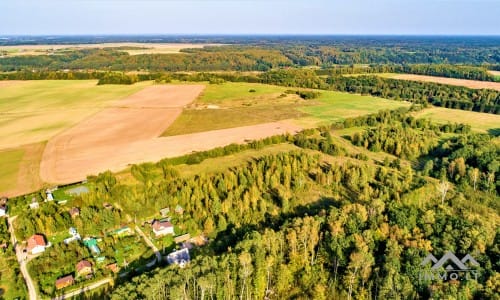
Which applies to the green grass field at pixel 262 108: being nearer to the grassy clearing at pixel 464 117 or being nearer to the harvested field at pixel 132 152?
the harvested field at pixel 132 152

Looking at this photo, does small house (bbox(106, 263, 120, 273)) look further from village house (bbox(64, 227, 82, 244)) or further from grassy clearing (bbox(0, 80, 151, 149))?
grassy clearing (bbox(0, 80, 151, 149))

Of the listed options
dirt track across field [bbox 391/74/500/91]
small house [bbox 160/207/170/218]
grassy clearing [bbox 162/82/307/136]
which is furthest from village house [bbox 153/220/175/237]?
dirt track across field [bbox 391/74/500/91]

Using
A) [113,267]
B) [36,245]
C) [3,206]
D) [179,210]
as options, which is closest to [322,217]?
[179,210]

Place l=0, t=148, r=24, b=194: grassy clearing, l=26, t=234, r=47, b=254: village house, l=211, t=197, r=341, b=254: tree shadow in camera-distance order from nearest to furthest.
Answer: l=211, t=197, r=341, b=254: tree shadow < l=26, t=234, r=47, b=254: village house < l=0, t=148, r=24, b=194: grassy clearing

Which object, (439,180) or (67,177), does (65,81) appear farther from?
(439,180)

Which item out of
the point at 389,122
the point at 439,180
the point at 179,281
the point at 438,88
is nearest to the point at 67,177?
the point at 179,281

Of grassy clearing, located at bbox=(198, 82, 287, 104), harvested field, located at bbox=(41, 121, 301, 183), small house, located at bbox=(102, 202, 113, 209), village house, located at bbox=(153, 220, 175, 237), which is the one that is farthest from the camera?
grassy clearing, located at bbox=(198, 82, 287, 104)

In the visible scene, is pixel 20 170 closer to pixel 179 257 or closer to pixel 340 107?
pixel 179 257

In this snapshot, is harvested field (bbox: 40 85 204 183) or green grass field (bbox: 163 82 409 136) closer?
harvested field (bbox: 40 85 204 183)
